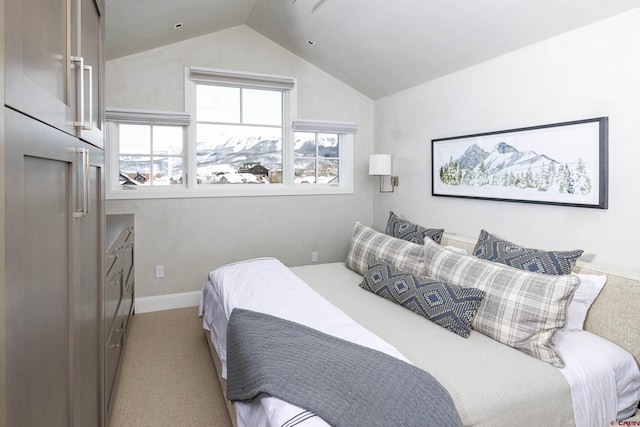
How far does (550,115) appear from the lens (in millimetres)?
2471

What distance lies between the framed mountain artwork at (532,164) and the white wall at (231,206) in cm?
135

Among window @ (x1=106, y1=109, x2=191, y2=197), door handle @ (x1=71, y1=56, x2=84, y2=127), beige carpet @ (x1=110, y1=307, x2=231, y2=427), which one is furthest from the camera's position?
window @ (x1=106, y1=109, x2=191, y2=197)

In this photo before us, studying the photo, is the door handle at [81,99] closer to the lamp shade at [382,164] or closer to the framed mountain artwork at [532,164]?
the framed mountain artwork at [532,164]

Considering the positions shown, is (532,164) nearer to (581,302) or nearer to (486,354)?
(581,302)

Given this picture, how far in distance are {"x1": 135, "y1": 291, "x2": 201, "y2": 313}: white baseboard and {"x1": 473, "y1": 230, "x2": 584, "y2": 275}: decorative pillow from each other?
9.08 feet

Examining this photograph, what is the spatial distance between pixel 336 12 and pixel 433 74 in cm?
102

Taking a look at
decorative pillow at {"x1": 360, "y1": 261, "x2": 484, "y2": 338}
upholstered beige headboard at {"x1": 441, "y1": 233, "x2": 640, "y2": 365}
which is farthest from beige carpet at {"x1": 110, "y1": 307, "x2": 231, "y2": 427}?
upholstered beige headboard at {"x1": 441, "y1": 233, "x2": 640, "y2": 365}

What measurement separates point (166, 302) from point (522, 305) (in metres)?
3.21

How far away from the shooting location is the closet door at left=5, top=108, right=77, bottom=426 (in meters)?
0.60

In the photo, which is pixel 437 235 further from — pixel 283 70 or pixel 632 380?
pixel 283 70

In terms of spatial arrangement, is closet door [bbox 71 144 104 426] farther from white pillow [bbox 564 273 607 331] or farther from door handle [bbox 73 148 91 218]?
white pillow [bbox 564 273 607 331]

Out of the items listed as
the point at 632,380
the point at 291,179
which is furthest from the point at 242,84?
the point at 632,380

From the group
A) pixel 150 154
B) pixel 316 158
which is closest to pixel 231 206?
pixel 150 154

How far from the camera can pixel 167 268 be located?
3750 mm
